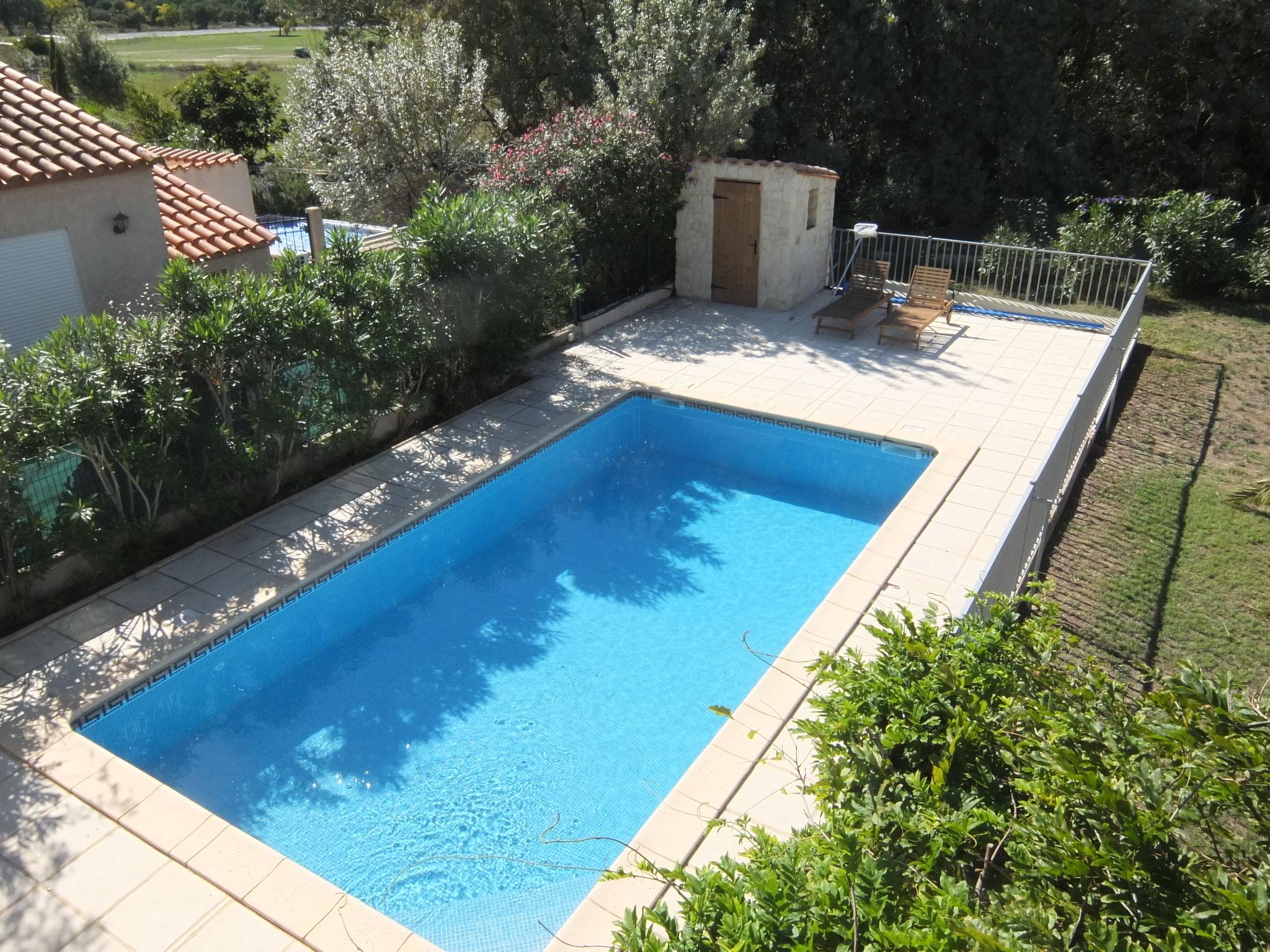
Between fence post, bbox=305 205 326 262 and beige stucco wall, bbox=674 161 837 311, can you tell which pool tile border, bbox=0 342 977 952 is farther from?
fence post, bbox=305 205 326 262

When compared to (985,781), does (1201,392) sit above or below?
below

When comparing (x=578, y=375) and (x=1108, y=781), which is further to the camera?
(x=578, y=375)

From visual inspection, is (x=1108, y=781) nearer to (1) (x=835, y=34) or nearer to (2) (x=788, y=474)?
(2) (x=788, y=474)

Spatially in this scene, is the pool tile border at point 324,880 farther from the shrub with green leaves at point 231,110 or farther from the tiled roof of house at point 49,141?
the shrub with green leaves at point 231,110

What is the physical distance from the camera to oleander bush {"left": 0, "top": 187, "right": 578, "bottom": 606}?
7.65 metres

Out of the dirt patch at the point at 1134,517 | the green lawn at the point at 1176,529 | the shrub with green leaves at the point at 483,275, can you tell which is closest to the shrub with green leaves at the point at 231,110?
the shrub with green leaves at the point at 483,275

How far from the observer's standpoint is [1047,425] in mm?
11117

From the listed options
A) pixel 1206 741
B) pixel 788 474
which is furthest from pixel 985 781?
pixel 788 474

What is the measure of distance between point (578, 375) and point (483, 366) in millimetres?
1454

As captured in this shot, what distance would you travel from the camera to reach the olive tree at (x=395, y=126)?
14.9 meters

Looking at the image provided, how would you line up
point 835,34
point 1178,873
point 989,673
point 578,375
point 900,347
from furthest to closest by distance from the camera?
point 835,34
point 900,347
point 578,375
point 989,673
point 1178,873

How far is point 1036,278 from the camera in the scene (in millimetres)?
16188

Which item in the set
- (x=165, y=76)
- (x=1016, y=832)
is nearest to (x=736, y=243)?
(x=1016, y=832)

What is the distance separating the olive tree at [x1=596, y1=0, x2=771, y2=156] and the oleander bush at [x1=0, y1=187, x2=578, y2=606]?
418cm
